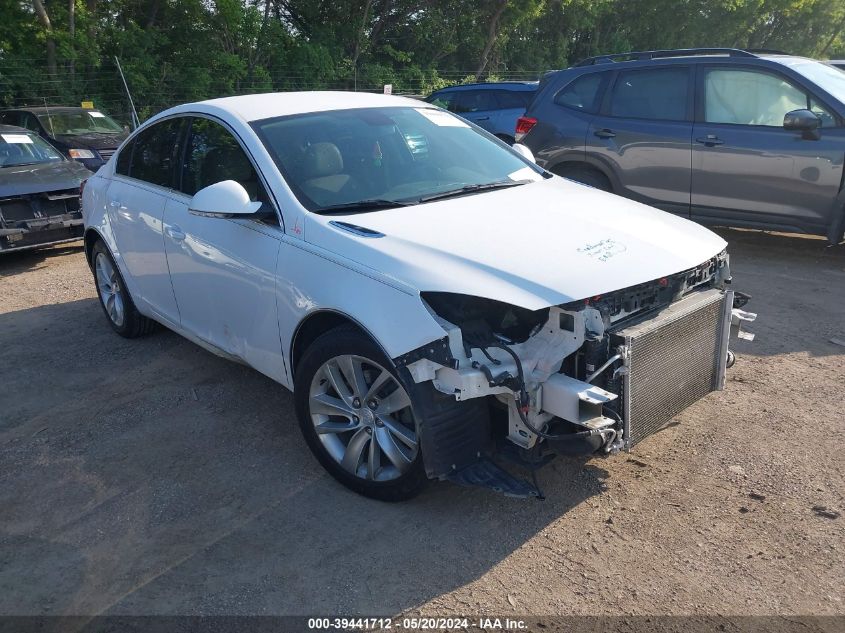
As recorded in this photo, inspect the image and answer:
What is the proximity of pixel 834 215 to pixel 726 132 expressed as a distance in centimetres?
124

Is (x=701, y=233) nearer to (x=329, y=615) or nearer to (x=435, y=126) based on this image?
(x=435, y=126)

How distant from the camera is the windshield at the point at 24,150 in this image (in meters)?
9.03

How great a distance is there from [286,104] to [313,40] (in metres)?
20.9

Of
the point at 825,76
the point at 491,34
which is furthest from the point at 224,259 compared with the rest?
the point at 491,34

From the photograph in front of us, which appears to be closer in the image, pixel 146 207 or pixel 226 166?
pixel 226 166

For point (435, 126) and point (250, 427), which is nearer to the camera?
point (250, 427)

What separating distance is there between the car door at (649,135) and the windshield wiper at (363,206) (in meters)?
4.49

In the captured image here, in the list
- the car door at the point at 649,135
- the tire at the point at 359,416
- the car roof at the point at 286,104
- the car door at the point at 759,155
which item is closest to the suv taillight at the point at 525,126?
the car door at the point at 649,135

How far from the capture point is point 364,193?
3889mm

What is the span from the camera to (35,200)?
8.31 meters

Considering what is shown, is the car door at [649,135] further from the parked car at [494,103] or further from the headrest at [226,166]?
the headrest at [226,166]

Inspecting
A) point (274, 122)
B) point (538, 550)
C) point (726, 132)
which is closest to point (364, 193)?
point (274, 122)

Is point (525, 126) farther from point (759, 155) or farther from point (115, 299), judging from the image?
point (115, 299)

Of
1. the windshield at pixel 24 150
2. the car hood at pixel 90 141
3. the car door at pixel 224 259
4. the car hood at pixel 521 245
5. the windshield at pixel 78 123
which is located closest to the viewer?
the car hood at pixel 521 245
